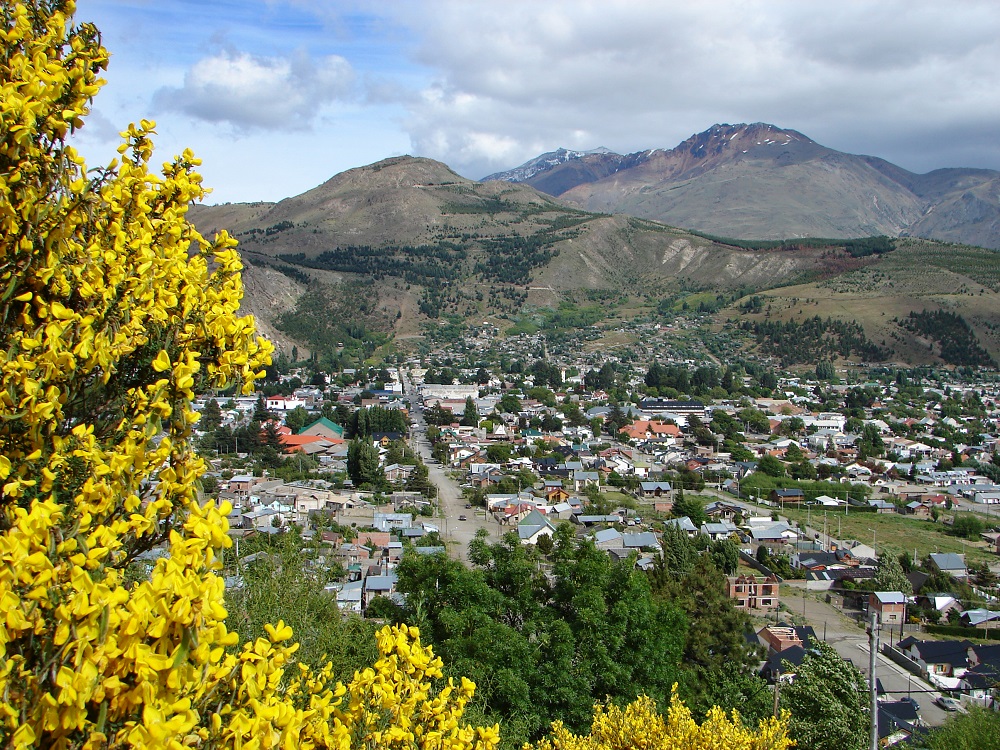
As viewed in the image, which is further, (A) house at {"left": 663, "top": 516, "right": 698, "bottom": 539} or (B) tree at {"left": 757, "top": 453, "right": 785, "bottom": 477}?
(B) tree at {"left": 757, "top": 453, "right": 785, "bottom": 477}

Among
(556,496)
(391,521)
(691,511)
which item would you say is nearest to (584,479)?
(556,496)

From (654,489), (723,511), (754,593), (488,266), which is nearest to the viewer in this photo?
(754,593)

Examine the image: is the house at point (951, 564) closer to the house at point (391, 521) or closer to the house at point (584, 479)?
the house at point (584, 479)

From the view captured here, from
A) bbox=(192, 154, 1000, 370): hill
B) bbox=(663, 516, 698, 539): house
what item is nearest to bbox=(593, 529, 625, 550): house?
bbox=(663, 516, 698, 539): house

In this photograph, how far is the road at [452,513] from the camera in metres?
20.6

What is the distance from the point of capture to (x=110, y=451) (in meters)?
1.67

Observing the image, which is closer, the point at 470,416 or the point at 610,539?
the point at 610,539

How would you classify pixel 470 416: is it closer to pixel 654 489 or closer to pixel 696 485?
pixel 654 489

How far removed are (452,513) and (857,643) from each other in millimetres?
12831

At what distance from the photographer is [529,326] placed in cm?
7925

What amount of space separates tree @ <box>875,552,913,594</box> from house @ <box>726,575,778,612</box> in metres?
2.72

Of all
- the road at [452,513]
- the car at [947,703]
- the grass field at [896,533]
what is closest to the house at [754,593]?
the car at [947,703]

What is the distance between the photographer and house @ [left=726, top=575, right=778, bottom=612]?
60.6ft

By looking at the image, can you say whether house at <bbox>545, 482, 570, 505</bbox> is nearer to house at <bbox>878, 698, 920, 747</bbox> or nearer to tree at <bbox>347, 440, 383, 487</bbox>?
tree at <bbox>347, 440, 383, 487</bbox>
